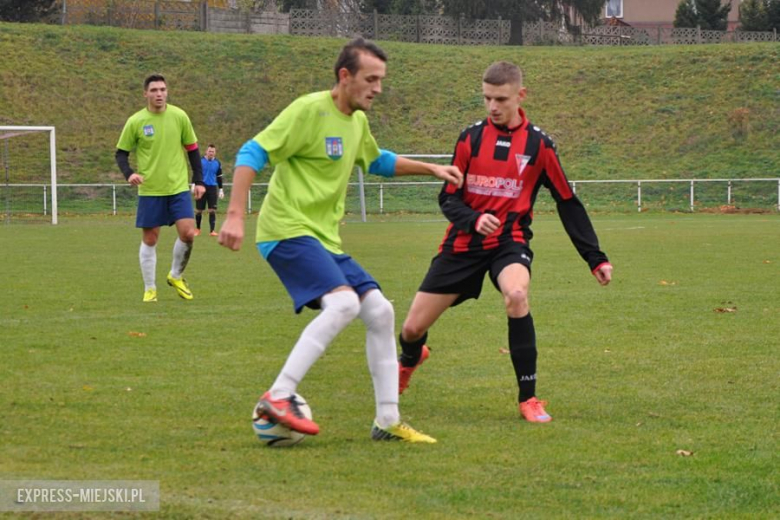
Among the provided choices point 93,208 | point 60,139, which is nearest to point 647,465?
point 93,208

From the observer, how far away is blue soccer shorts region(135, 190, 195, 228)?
1229 centimetres

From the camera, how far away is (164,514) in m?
4.30

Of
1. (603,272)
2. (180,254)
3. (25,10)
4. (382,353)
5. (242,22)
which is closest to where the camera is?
(382,353)

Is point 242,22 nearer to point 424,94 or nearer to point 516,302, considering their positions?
point 424,94

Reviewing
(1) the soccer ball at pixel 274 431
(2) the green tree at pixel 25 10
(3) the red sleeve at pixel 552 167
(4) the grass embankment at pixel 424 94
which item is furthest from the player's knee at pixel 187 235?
(2) the green tree at pixel 25 10

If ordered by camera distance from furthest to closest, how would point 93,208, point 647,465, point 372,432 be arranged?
1. point 93,208
2. point 372,432
3. point 647,465

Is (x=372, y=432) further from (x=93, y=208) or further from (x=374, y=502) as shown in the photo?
(x=93, y=208)

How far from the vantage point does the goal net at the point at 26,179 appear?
120 ft

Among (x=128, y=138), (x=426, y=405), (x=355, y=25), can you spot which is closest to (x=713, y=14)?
(x=355, y=25)

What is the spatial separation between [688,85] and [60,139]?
80.0 ft

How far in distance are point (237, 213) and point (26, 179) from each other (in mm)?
36799

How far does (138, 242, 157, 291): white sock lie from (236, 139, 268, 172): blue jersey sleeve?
6.88 metres

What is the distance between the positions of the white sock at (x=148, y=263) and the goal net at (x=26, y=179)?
22.7m

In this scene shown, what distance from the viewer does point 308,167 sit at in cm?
584
